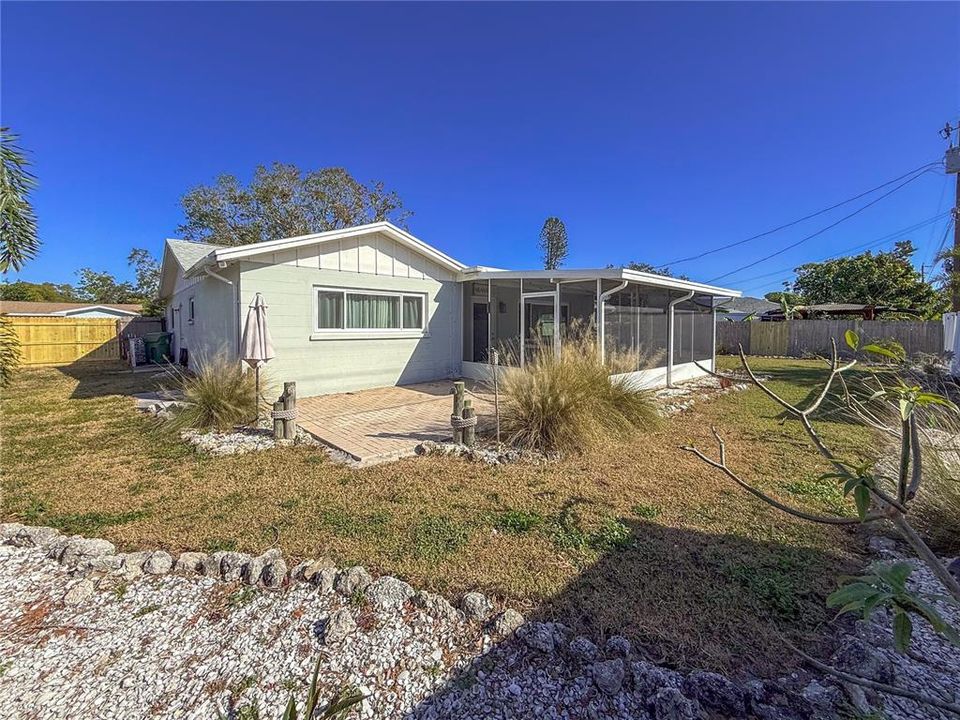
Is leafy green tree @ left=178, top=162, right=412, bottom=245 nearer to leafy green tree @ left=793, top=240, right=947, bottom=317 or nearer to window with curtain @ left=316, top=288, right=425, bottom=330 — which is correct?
Answer: window with curtain @ left=316, top=288, right=425, bottom=330

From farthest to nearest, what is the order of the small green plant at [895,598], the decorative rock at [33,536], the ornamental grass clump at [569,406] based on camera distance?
the ornamental grass clump at [569,406] < the decorative rock at [33,536] < the small green plant at [895,598]

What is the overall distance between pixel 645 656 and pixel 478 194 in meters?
23.3

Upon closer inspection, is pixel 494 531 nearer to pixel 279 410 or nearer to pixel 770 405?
pixel 279 410

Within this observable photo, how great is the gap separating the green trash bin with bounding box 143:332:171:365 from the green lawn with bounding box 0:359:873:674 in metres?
10.6

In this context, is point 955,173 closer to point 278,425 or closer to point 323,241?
point 323,241

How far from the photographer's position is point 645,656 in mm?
2244

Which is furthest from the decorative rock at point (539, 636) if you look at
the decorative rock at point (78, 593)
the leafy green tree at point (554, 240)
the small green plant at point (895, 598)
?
the leafy green tree at point (554, 240)

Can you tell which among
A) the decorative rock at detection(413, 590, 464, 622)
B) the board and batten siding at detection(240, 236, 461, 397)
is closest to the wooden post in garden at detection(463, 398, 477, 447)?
the decorative rock at detection(413, 590, 464, 622)

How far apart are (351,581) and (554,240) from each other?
42497 mm

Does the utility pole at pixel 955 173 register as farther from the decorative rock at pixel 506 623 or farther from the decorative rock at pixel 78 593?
the decorative rock at pixel 78 593

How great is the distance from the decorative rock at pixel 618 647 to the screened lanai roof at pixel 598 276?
7572mm

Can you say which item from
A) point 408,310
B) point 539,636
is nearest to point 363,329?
point 408,310

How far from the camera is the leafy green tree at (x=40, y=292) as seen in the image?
41344 mm

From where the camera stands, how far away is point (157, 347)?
15.8 metres
